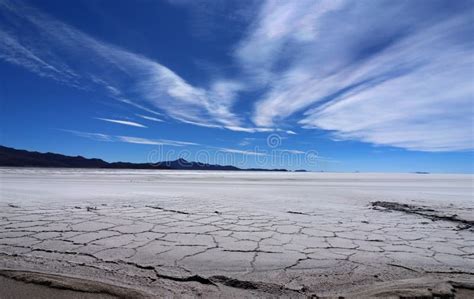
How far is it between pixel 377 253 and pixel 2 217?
4.99 metres

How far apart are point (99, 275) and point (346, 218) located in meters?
3.93

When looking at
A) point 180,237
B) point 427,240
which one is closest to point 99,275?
point 180,237

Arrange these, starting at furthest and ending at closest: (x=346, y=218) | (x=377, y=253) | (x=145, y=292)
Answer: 1. (x=346, y=218)
2. (x=377, y=253)
3. (x=145, y=292)

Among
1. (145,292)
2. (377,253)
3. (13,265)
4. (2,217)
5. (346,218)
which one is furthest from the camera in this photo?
(346,218)

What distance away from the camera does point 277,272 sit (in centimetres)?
245

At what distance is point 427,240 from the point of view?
360 cm

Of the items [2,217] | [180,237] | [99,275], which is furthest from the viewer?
[2,217]

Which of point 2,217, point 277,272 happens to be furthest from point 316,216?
point 2,217

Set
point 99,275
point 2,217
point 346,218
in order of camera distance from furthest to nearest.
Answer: point 346,218
point 2,217
point 99,275

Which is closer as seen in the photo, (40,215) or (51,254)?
(51,254)

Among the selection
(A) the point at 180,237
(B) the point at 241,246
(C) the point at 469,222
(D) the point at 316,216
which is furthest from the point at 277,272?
(C) the point at 469,222

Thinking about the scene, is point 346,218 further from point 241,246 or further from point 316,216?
point 241,246

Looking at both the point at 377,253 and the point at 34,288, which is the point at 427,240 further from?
the point at 34,288

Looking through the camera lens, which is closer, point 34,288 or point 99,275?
point 34,288
